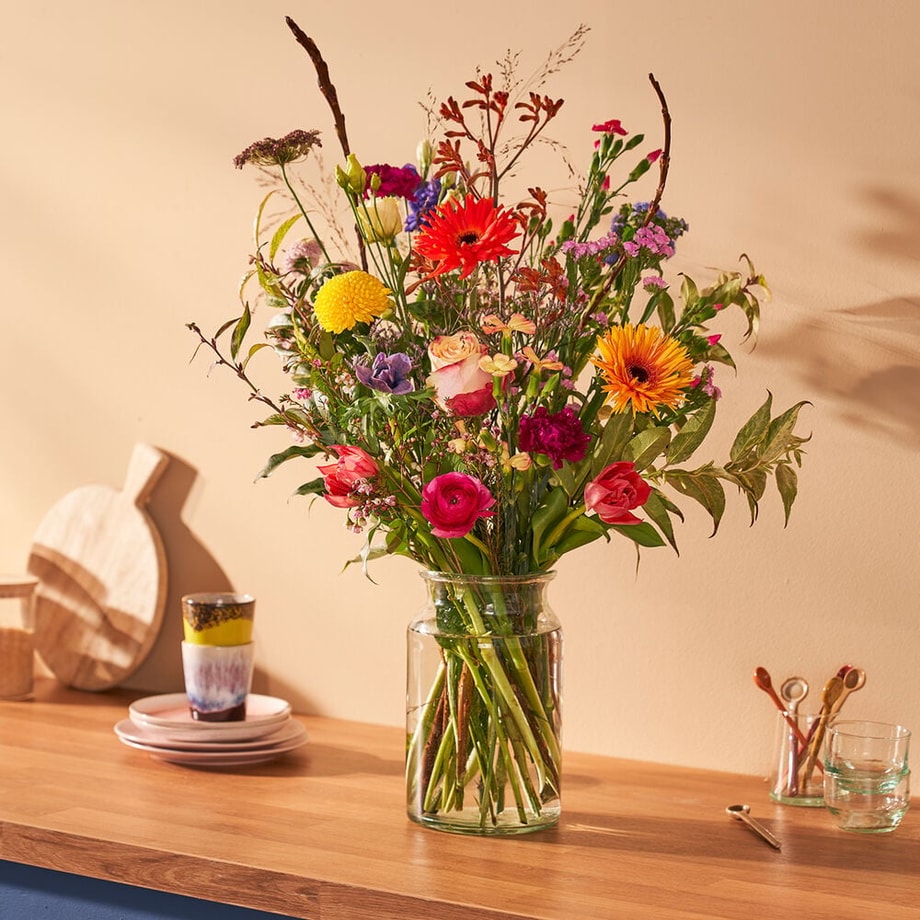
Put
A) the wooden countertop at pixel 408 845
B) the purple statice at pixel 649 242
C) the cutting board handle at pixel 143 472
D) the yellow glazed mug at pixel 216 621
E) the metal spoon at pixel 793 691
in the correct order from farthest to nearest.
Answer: the cutting board handle at pixel 143 472 → the yellow glazed mug at pixel 216 621 → the metal spoon at pixel 793 691 → the purple statice at pixel 649 242 → the wooden countertop at pixel 408 845

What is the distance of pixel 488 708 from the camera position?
1221 mm

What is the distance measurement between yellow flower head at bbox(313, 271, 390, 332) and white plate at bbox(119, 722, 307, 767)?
0.53 meters

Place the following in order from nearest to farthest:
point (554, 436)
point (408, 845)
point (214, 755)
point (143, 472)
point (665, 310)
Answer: point (554, 436)
point (408, 845)
point (665, 310)
point (214, 755)
point (143, 472)

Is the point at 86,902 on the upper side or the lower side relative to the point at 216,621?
lower

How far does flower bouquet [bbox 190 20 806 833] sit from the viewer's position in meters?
1.11

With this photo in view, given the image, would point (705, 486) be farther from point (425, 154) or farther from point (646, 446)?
point (425, 154)

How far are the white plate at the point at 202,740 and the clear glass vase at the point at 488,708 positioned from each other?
0.84 ft

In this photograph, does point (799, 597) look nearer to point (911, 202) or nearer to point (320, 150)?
point (911, 202)

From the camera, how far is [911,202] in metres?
1.33

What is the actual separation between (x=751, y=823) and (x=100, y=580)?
0.93m

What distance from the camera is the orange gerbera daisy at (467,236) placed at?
1092 mm

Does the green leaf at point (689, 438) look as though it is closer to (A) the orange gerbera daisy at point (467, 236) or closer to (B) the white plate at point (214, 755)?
(A) the orange gerbera daisy at point (467, 236)

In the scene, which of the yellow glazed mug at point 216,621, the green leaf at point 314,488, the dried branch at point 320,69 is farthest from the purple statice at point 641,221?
the yellow glazed mug at point 216,621

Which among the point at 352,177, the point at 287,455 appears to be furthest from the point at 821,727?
the point at 352,177
